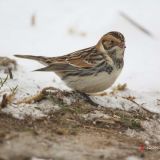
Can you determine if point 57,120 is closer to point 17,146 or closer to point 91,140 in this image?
point 91,140

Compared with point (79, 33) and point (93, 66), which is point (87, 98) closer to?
point (93, 66)

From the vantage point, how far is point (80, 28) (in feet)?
33.4

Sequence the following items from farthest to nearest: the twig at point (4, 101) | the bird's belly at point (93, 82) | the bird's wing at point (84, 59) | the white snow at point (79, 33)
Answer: the white snow at point (79, 33)
the bird's wing at point (84, 59)
the bird's belly at point (93, 82)
the twig at point (4, 101)

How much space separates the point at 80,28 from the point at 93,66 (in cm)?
352

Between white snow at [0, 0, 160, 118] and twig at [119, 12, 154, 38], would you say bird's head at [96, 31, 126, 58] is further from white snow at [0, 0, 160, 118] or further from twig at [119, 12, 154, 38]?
twig at [119, 12, 154, 38]

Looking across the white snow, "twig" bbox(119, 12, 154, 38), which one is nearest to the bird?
the white snow

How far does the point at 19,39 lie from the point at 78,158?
4.89 meters

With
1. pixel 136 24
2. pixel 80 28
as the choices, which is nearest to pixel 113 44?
pixel 80 28

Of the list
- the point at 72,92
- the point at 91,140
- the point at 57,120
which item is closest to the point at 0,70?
the point at 72,92

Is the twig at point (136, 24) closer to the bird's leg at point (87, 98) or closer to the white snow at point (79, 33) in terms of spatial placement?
the white snow at point (79, 33)

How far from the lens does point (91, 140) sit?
540 centimetres

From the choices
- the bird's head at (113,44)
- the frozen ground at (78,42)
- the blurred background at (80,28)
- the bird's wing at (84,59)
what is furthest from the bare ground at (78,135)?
the blurred background at (80,28)

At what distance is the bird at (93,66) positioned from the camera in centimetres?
661

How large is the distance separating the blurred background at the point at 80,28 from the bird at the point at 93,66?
145cm
